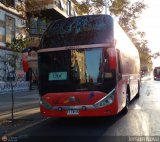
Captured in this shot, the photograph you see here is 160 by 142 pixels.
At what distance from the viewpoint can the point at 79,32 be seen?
516 inches

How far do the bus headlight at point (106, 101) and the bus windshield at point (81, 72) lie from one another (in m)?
0.17

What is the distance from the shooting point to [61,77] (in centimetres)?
1267

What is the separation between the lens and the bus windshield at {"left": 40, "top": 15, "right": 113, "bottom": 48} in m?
12.8

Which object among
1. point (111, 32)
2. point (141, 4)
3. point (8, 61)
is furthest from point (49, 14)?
point (111, 32)

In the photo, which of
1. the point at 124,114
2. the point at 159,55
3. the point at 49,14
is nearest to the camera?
the point at 124,114

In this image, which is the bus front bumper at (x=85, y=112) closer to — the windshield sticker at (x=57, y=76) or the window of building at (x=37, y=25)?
the windshield sticker at (x=57, y=76)

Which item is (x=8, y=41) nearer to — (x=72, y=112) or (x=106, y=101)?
(x=72, y=112)

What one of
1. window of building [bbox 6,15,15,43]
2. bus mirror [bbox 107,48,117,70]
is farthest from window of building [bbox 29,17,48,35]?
bus mirror [bbox 107,48,117,70]

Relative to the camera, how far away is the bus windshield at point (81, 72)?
1250cm

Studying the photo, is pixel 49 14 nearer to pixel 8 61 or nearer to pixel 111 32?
pixel 8 61

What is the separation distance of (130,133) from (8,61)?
6.35 metres

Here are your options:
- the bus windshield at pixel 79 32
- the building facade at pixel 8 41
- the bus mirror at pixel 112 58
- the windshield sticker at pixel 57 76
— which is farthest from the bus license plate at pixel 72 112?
the building facade at pixel 8 41

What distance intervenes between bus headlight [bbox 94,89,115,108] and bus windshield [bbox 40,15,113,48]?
1.61 m

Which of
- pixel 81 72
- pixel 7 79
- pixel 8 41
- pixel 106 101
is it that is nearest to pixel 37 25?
pixel 7 79
